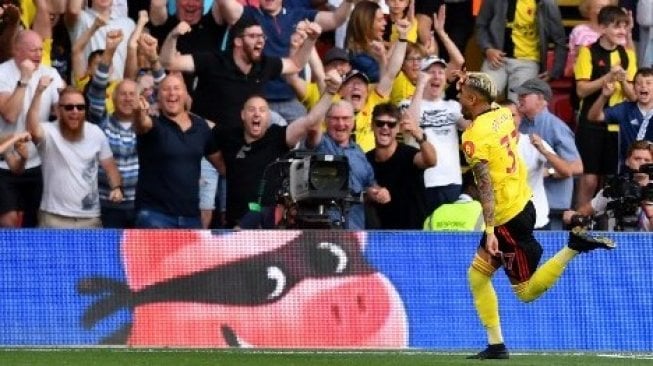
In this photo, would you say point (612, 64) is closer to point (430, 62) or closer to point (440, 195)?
point (430, 62)

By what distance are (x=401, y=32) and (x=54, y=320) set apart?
204 inches

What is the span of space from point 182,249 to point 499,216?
11.6 feet

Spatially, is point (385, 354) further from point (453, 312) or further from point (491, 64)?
point (491, 64)

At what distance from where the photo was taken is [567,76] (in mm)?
20750

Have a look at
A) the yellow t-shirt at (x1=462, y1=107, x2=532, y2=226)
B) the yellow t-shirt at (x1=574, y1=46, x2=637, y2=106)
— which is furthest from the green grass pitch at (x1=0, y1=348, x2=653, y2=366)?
the yellow t-shirt at (x1=574, y1=46, x2=637, y2=106)

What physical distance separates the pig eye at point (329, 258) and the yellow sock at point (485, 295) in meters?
2.53

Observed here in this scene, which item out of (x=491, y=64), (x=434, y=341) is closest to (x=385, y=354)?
(x=434, y=341)

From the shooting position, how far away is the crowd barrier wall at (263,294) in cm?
1573

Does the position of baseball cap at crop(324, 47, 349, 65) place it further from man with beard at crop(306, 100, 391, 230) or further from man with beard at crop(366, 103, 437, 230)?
man with beard at crop(306, 100, 391, 230)

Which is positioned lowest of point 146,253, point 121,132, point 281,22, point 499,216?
point 146,253

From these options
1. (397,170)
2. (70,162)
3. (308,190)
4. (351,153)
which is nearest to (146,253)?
(308,190)

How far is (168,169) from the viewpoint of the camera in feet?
55.0

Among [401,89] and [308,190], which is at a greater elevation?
[401,89]

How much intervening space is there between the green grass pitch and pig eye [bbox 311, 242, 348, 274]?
127 cm
